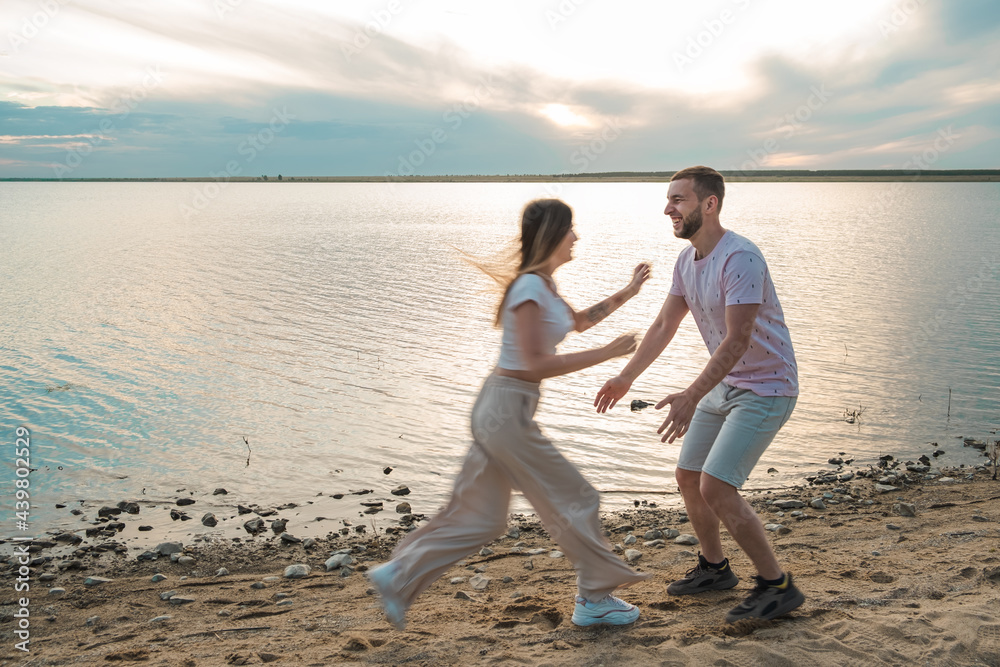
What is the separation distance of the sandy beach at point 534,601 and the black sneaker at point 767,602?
8 centimetres

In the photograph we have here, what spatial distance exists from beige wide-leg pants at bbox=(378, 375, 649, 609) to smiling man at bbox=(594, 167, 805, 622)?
714 millimetres

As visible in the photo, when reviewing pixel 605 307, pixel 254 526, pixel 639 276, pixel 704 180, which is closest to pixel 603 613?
pixel 605 307

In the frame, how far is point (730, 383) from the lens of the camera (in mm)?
4805

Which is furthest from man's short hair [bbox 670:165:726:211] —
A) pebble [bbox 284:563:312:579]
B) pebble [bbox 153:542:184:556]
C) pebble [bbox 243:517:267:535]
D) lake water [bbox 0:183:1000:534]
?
pebble [bbox 153:542:184:556]

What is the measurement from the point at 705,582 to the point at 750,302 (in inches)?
85.6

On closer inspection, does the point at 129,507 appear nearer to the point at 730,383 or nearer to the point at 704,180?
the point at 730,383

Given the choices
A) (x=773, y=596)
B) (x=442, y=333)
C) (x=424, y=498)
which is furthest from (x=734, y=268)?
(x=442, y=333)

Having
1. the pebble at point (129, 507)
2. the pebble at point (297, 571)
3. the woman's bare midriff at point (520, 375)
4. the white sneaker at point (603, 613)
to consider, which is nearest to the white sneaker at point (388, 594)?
the white sneaker at point (603, 613)

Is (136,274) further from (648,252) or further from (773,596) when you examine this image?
(773,596)

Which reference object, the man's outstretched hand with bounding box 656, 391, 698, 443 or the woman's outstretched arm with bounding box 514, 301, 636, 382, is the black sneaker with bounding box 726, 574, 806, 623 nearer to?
A: the man's outstretched hand with bounding box 656, 391, 698, 443

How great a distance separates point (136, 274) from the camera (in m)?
27.1

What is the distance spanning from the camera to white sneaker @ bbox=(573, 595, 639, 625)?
469cm

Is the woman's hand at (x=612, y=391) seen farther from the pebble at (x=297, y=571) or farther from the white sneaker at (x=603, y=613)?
the pebble at (x=297, y=571)

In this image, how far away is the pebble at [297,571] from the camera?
6461 millimetres
